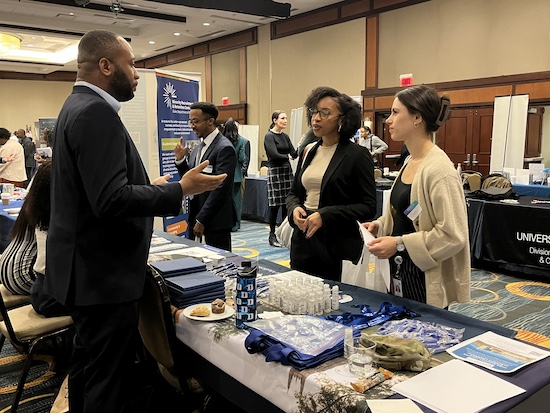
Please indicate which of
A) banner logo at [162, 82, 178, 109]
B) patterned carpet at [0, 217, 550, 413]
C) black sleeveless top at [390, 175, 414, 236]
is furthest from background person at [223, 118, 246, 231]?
black sleeveless top at [390, 175, 414, 236]

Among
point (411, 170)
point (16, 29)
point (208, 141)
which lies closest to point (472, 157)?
point (208, 141)

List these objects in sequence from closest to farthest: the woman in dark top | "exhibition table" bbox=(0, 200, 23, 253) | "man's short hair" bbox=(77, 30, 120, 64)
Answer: "man's short hair" bbox=(77, 30, 120, 64) → "exhibition table" bbox=(0, 200, 23, 253) → the woman in dark top

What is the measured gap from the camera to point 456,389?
122 centimetres

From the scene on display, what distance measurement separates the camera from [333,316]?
1.72m

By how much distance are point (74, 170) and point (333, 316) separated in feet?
3.27

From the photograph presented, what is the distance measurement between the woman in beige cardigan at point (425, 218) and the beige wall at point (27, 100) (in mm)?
18565

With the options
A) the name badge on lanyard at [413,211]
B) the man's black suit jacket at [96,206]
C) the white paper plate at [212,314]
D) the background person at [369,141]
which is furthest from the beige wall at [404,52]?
the man's black suit jacket at [96,206]

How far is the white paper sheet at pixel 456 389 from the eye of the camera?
3.80ft

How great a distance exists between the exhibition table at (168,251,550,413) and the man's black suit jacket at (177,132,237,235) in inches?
56.9

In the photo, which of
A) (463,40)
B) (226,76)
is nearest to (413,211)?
(463,40)

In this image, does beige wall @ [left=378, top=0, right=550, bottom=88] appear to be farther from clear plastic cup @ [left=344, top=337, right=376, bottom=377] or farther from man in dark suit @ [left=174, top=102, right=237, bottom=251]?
clear plastic cup @ [left=344, top=337, right=376, bottom=377]

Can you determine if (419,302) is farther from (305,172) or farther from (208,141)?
(208,141)

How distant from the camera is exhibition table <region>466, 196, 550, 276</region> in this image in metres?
4.50

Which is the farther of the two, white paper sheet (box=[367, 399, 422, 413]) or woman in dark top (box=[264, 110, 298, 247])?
woman in dark top (box=[264, 110, 298, 247])
